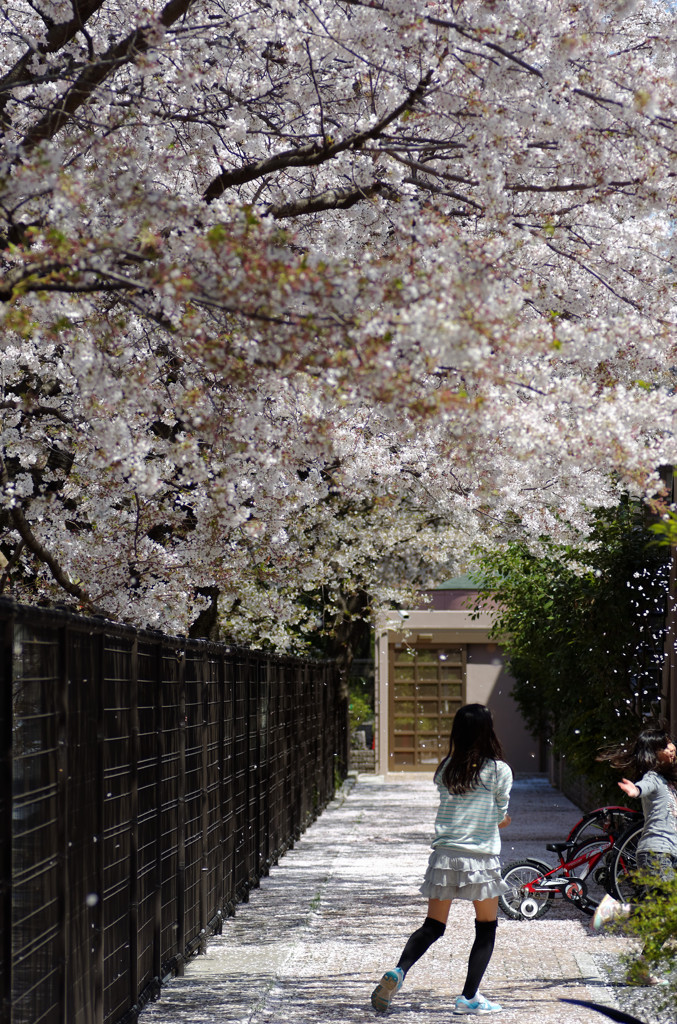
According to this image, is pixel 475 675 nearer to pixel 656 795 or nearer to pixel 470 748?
pixel 656 795

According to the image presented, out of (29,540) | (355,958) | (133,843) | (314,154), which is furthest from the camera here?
(29,540)

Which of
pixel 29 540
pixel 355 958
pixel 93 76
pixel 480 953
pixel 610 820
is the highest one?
pixel 93 76

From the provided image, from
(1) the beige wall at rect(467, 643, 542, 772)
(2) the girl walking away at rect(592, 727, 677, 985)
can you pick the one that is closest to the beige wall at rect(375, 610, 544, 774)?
(1) the beige wall at rect(467, 643, 542, 772)

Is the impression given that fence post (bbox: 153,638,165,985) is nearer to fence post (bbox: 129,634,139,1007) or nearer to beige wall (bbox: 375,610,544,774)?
fence post (bbox: 129,634,139,1007)

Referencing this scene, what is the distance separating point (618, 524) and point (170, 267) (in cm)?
875

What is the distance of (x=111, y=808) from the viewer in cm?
542

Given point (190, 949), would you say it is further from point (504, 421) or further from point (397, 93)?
point (397, 93)

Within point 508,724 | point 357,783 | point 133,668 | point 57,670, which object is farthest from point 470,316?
point 508,724

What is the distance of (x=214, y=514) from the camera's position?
9.40m

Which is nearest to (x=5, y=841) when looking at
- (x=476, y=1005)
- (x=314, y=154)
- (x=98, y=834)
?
(x=98, y=834)

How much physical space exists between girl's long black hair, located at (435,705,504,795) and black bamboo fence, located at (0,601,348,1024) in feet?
5.10

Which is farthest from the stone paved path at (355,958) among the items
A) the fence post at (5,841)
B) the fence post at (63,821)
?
the fence post at (5,841)

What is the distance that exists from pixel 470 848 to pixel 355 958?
2034 mm

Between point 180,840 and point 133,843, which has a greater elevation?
point 133,843
